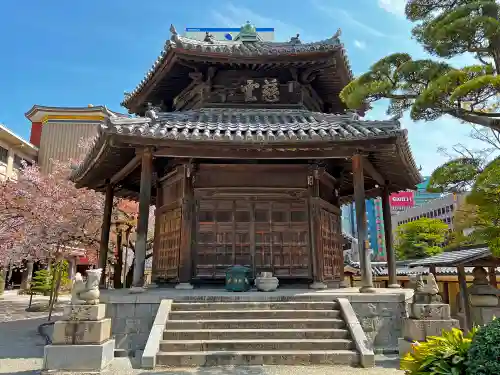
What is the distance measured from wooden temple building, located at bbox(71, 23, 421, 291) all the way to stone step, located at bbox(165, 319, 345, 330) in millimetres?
1938

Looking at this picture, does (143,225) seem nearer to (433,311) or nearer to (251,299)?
(251,299)

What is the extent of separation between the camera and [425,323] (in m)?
7.78

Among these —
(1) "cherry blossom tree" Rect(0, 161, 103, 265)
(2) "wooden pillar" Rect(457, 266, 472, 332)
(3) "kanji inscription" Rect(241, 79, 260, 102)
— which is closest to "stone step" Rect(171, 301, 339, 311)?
(2) "wooden pillar" Rect(457, 266, 472, 332)

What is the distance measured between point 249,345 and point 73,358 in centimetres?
344

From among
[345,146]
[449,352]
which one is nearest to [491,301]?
[345,146]

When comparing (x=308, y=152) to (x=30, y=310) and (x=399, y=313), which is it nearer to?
(x=399, y=313)

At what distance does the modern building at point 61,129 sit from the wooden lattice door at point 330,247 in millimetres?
35075

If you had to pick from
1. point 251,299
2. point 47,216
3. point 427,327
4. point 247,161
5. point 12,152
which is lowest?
point 427,327

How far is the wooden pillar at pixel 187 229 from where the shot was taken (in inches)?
455

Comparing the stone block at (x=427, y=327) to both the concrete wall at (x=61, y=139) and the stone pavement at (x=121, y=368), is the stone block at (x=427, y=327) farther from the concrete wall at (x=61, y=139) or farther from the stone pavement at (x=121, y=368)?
the concrete wall at (x=61, y=139)

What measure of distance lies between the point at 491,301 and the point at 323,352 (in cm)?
697

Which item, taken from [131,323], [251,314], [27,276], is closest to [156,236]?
[131,323]

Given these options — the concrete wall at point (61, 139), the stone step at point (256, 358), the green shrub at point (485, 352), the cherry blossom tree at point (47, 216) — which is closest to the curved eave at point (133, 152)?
the stone step at point (256, 358)

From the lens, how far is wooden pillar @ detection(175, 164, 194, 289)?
1155 centimetres
